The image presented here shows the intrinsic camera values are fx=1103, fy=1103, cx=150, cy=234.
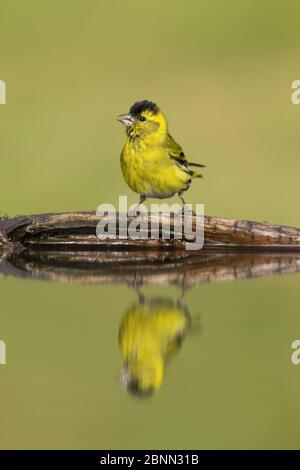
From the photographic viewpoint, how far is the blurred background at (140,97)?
1209 cm

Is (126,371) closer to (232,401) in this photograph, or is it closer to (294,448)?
(232,401)

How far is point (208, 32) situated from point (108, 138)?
10.5ft

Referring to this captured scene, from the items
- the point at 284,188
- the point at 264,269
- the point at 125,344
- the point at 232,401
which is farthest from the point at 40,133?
the point at 232,401

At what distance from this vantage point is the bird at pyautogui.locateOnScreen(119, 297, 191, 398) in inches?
144

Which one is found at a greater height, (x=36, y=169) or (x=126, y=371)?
(x=36, y=169)

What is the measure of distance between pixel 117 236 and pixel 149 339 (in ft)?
10.9

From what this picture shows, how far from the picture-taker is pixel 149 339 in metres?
4.30

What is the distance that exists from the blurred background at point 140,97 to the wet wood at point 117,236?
3.47 meters

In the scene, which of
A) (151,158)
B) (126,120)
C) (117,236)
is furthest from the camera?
(126,120)

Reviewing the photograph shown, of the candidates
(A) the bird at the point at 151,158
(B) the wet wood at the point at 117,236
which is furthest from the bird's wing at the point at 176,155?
(B) the wet wood at the point at 117,236

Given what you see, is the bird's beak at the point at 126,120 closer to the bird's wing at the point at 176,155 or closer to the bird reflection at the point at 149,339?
the bird's wing at the point at 176,155

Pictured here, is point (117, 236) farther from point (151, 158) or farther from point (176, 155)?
point (176, 155)

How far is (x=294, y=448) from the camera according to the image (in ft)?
10.0

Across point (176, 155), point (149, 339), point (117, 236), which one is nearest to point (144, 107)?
point (176, 155)
